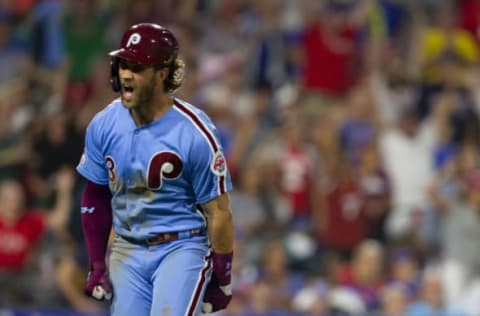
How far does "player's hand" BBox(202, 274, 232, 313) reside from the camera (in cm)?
634

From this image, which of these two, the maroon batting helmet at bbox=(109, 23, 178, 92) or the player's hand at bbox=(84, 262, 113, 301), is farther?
the player's hand at bbox=(84, 262, 113, 301)

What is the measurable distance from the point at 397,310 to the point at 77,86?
12.7ft

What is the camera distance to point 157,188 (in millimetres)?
6121

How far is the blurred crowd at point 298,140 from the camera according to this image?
1121 cm

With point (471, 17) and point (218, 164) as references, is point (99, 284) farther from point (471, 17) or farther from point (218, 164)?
point (471, 17)

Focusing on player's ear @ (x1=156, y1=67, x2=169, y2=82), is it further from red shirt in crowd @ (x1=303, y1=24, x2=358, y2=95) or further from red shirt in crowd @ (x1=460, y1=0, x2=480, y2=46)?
red shirt in crowd @ (x1=460, y1=0, x2=480, y2=46)

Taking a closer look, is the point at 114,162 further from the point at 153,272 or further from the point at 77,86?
the point at 77,86

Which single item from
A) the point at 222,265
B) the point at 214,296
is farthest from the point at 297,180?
the point at 222,265

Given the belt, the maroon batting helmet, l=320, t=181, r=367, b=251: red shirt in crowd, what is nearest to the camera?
the maroon batting helmet

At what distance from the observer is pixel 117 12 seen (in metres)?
13.8

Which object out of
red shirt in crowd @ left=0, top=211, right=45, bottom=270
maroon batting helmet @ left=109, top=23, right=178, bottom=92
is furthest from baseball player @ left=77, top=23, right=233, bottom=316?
red shirt in crowd @ left=0, top=211, right=45, bottom=270

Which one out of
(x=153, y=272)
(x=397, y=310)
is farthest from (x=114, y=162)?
(x=397, y=310)

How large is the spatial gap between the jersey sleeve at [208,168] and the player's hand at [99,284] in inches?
22.2

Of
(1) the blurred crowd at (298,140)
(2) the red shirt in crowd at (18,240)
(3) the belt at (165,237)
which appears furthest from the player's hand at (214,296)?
(2) the red shirt in crowd at (18,240)
